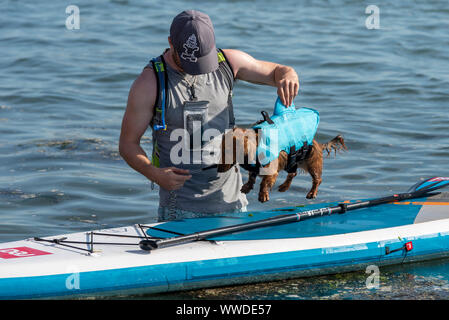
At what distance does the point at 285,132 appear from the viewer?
500 cm

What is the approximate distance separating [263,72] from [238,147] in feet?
3.22

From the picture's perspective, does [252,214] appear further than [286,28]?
No

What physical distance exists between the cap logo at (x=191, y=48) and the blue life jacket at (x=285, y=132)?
63 centimetres

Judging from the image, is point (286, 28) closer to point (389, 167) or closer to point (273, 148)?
point (389, 167)

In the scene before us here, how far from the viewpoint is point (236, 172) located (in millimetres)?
5344

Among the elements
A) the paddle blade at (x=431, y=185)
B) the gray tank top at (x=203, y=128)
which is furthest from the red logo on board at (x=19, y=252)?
the paddle blade at (x=431, y=185)

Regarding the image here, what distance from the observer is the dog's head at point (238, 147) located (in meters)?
4.63

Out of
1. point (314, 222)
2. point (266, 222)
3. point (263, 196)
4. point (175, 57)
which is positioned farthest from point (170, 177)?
point (314, 222)

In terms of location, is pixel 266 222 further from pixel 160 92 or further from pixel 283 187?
pixel 160 92

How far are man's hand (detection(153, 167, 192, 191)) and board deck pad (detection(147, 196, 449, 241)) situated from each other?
0.55m

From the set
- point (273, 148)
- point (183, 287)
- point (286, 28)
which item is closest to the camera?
point (273, 148)
